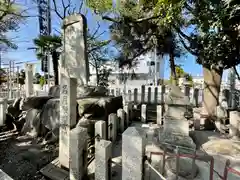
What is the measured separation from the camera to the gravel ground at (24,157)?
3.63m

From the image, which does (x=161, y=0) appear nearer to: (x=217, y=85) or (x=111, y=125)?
(x=111, y=125)

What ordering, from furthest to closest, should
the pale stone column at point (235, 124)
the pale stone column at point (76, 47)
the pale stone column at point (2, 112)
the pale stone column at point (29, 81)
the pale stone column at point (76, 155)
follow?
1. the pale stone column at point (29, 81)
2. the pale stone column at point (76, 47)
3. the pale stone column at point (2, 112)
4. the pale stone column at point (235, 124)
5. the pale stone column at point (76, 155)

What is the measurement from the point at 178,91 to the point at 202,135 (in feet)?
6.10

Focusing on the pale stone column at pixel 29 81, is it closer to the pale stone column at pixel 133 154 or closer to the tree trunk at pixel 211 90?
the pale stone column at pixel 133 154

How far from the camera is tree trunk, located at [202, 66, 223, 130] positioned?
651 centimetres

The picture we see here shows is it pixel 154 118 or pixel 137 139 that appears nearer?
pixel 137 139

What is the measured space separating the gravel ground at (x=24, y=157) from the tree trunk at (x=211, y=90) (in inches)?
220

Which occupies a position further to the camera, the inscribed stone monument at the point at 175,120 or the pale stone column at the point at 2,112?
the pale stone column at the point at 2,112

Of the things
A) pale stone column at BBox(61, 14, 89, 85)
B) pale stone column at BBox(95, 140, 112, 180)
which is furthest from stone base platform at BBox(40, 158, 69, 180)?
pale stone column at BBox(61, 14, 89, 85)

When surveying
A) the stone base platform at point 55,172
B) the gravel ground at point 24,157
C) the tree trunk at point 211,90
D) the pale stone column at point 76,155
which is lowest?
the gravel ground at point 24,157

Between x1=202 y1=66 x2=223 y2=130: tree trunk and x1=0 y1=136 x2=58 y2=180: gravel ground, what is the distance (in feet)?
18.3

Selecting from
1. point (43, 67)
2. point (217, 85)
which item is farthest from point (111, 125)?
point (43, 67)

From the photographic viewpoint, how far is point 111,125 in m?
4.52

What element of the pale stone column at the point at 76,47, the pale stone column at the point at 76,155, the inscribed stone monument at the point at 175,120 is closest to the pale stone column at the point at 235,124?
the inscribed stone monument at the point at 175,120
